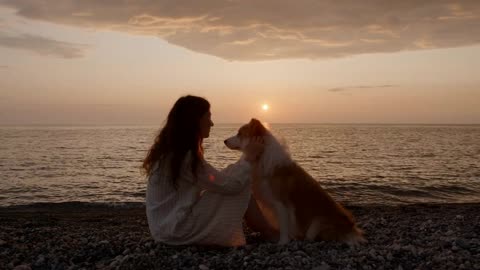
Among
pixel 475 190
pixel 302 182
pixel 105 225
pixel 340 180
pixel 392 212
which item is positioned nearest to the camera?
pixel 302 182

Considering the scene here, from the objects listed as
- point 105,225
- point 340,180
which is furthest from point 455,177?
point 105,225

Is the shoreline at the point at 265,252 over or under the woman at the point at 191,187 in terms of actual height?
under

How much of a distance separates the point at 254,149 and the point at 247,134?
0.34m

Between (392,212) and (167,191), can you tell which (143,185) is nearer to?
(392,212)

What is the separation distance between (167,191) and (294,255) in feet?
5.16

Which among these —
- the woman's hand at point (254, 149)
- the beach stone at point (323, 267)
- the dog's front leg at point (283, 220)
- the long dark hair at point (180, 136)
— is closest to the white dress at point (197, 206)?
the long dark hair at point (180, 136)

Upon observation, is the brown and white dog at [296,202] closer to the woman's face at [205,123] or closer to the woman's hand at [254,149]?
the woman's hand at [254,149]

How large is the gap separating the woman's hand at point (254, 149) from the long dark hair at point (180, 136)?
2.47ft

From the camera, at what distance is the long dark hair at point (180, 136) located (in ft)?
16.4

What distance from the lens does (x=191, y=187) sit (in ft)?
17.0

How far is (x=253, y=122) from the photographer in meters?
5.83

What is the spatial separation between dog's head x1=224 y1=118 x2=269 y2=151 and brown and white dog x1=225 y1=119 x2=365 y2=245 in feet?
0.50

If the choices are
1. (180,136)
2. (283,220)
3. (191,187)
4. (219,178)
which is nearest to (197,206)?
(191,187)

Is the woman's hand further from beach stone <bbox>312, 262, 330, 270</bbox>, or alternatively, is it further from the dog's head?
beach stone <bbox>312, 262, 330, 270</bbox>
